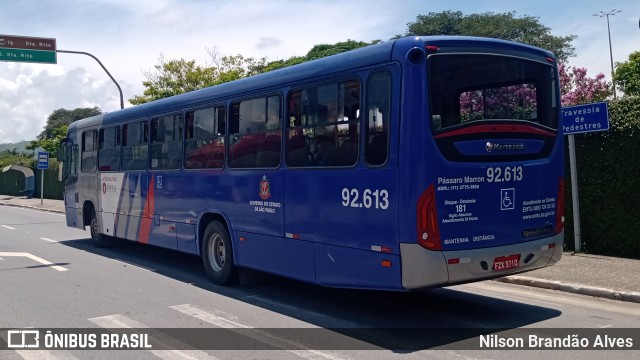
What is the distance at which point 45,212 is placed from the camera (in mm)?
29047

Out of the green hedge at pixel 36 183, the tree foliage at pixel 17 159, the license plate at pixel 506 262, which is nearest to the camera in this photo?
the license plate at pixel 506 262

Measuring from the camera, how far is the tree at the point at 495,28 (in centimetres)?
4538

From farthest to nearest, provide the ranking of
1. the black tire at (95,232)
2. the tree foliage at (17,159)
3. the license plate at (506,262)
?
the tree foliage at (17,159) → the black tire at (95,232) → the license plate at (506,262)

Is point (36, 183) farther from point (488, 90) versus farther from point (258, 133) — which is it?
point (488, 90)

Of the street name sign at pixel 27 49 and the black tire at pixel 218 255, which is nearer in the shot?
the black tire at pixel 218 255

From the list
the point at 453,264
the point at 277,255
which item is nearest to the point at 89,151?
the point at 277,255

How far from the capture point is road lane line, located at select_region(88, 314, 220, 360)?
584cm

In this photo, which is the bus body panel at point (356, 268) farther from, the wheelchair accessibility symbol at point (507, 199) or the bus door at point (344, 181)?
the wheelchair accessibility symbol at point (507, 199)

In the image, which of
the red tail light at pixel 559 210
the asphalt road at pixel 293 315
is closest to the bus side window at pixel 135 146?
the asphalt road at pixel 293 315

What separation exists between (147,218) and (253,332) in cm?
550

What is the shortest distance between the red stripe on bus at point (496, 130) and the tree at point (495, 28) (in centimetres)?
4075

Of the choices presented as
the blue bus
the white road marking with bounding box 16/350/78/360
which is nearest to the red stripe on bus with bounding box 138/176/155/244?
the blue bus

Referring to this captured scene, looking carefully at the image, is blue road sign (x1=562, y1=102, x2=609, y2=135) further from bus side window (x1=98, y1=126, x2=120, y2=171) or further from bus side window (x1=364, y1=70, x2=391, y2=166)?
bus side window (x1=98, y1=126, x2=120, y2=171)

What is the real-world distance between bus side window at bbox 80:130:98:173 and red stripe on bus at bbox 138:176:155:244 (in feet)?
9.84
